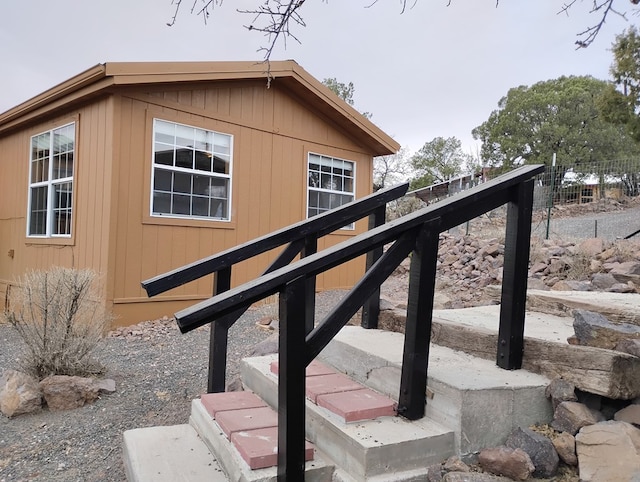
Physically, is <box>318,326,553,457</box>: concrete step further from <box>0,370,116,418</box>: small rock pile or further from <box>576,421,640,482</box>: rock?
<box>0,370,116,418</box>: small rock pile

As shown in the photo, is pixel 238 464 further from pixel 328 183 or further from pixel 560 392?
pixel 328 183

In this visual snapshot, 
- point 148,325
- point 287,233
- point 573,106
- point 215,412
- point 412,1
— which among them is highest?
point 573,106

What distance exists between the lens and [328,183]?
8305 millimetres

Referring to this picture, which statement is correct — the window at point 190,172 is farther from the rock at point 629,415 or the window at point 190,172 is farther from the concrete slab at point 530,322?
the rock at point 629,415

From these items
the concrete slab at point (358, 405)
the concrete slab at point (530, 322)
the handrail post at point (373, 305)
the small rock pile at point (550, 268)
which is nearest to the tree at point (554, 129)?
the small rock pile at point (550, 268)

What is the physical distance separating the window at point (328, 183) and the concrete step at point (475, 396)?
607 centimetres

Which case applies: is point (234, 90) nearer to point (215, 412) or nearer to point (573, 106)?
point (215, 412)

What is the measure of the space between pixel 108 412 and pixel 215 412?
1.34 m

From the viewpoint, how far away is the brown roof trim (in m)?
5.48

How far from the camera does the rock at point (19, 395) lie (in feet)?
9.85

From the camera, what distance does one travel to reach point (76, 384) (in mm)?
3205

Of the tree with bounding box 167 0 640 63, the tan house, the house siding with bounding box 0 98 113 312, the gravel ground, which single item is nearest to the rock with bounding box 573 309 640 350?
the tree with bounding box 167 0 640 63

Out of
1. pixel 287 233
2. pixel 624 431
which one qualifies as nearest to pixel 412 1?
pixel 287 233

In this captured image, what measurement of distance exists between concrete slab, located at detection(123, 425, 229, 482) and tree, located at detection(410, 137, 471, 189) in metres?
29.8
